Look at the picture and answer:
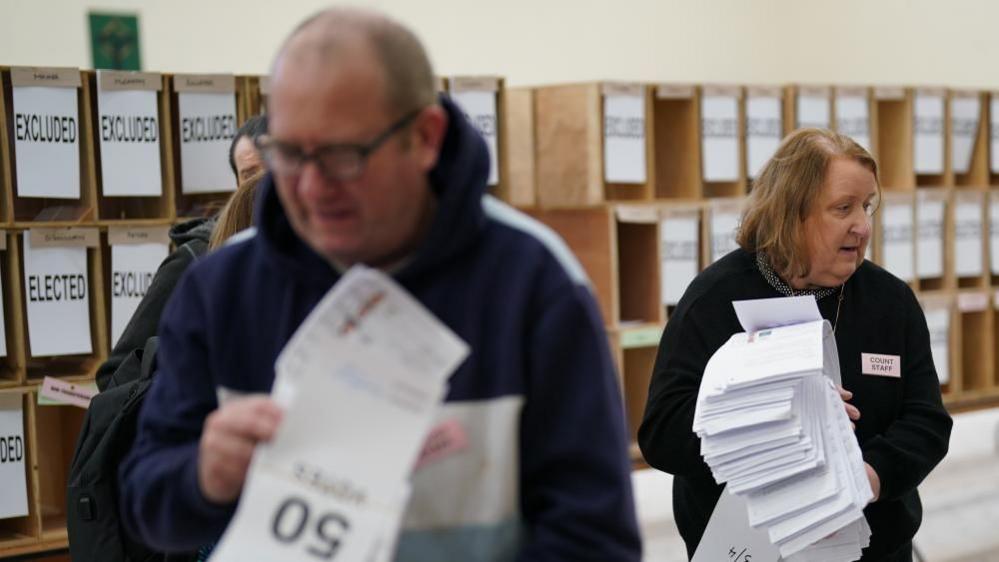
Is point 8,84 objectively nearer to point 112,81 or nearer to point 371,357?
point 112,81

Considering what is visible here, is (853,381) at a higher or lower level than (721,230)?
lower

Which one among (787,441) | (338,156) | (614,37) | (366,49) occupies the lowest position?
(787,441)

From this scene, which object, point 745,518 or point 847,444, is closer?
point 847,444

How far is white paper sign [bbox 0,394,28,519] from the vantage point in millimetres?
3727

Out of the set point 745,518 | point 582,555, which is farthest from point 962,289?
point 582,555

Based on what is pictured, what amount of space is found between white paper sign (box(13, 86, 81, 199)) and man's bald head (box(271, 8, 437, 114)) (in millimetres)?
2786

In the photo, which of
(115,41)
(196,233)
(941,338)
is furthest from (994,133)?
(196,233)

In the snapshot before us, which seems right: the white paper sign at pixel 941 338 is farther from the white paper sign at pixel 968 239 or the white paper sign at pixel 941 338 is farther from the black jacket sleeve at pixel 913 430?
the black jacket sleeve at pixel 913 430

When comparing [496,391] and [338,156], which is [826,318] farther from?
[338,156]

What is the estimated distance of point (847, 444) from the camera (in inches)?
86.5

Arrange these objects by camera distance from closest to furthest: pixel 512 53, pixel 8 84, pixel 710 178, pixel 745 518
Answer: pixel 745 518
pixel 8 84
pixel 710 178
pixel 512 53

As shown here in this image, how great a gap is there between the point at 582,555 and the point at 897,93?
4997 millimetres

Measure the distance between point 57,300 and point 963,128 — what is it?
4.29 m

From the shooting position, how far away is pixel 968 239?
5.98m
